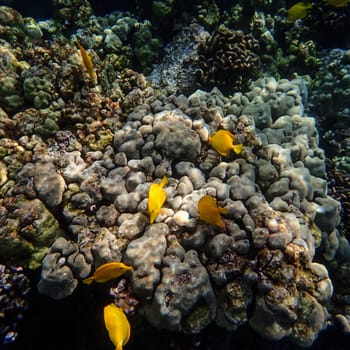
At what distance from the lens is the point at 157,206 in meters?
2.65

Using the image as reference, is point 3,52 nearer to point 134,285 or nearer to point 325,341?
point 134,285

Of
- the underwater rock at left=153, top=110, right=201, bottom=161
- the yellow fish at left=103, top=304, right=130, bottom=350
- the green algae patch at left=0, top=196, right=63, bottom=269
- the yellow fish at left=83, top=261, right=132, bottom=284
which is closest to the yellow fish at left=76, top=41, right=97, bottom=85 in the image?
the underwater rock at left=153, top=110, right=201, bottom=161

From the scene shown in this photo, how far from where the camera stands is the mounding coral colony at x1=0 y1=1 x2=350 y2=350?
2.77 m

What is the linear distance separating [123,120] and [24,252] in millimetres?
2002

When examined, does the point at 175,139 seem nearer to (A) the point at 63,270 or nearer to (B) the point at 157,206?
(B) the point at 157,206

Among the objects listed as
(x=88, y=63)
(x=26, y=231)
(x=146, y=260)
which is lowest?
(x=146, y=260)

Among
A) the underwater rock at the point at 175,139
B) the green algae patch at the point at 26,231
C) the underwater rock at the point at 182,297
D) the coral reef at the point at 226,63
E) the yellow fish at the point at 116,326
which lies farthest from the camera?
the coral reef at the point at 226,63

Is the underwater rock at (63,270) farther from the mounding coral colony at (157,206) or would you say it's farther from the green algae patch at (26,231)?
the green algae patch at (26,231)

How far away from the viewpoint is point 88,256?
2854 millimetres

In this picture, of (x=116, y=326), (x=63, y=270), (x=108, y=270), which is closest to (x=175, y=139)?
(x=108, y=270)

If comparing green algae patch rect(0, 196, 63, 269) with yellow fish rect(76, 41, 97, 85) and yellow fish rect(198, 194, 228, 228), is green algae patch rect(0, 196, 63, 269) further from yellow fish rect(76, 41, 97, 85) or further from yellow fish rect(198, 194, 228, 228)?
yellow fish rect(76, 41, 97, 85)

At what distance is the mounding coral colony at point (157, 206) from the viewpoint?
2.77 meters

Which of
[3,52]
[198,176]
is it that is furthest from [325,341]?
[3,52]

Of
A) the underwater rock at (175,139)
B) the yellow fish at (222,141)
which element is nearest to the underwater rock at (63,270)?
the underwater rock at (175,139)
